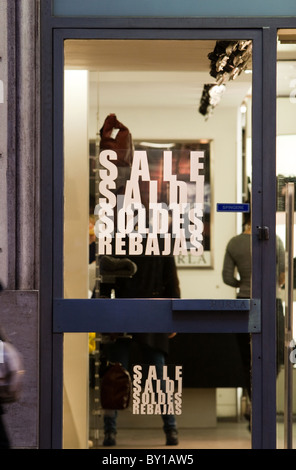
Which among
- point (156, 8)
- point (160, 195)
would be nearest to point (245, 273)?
point (160, 195)

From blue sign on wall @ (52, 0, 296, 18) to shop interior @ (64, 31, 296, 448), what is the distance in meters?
0.18

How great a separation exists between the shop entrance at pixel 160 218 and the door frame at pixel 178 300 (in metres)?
0.01

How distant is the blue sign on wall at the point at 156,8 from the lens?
5895 millimetres

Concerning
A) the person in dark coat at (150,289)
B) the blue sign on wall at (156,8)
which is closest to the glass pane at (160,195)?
the person in dark coat at (150,289)

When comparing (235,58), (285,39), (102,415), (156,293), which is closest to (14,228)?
(156,293)

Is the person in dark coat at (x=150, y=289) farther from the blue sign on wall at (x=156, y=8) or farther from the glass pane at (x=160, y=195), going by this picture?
the blue sign on wall at (x=156, y=8)

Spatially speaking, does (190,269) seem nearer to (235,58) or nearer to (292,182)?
(292,182)

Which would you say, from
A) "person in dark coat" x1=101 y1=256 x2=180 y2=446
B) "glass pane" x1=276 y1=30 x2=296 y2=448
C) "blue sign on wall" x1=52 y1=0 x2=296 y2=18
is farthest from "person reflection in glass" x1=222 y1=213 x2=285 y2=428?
"blue sign on wall" x1=52 y1=0 x2=296 y2=18

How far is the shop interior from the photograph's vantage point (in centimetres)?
591

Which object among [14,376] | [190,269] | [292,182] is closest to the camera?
[14,376]

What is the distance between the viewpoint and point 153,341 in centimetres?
588

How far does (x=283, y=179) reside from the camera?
5.99 meters

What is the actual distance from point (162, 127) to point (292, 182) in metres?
0.94

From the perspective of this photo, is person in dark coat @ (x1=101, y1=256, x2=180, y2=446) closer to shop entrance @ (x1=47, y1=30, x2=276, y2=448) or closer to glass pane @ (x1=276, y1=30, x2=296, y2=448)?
shop entrance @ (x1=47, y1=30, x2=276, y2=448)
